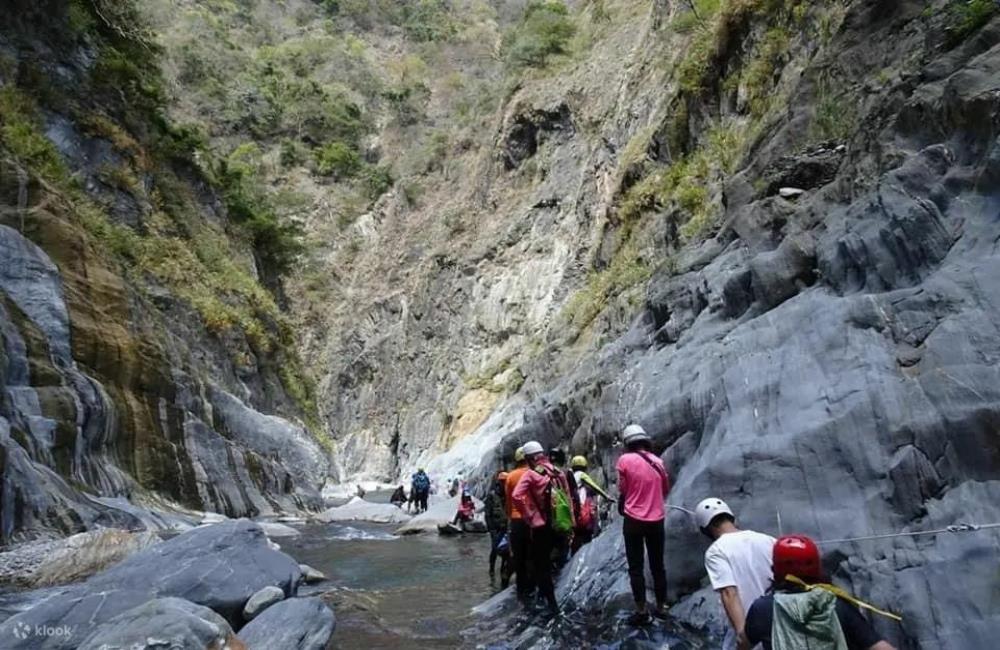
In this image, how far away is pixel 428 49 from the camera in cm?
7288

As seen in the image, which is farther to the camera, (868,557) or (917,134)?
(917,134)

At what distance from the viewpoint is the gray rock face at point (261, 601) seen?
645 centimetres

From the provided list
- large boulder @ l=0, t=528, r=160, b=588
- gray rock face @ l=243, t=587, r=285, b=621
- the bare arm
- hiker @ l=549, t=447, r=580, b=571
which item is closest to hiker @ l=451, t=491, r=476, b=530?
hiker @ l=549, t=447, r=580, b=571

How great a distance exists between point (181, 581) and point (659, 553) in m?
4.06

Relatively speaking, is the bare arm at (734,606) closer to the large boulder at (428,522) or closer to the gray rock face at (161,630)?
the gray rock face at (161,630)

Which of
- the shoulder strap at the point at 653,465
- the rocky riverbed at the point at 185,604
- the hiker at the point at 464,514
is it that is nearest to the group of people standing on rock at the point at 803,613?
the shoulder strap at the point at 653,465

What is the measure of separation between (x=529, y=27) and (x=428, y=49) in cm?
3247

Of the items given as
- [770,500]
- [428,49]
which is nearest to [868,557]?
[770,500]

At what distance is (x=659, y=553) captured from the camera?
20.2ft

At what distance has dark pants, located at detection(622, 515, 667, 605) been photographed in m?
6.04

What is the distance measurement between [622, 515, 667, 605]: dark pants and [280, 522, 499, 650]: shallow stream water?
179 cm

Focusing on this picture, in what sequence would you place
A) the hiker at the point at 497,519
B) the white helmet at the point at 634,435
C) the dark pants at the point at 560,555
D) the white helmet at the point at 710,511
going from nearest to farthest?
the white helmet at the point at 710,511 < the white helmet at the point at 634,435 < the dark pants at the point at 560,555 < the hiker at the point at 497,519

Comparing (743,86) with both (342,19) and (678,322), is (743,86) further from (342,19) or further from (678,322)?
(342,19)
